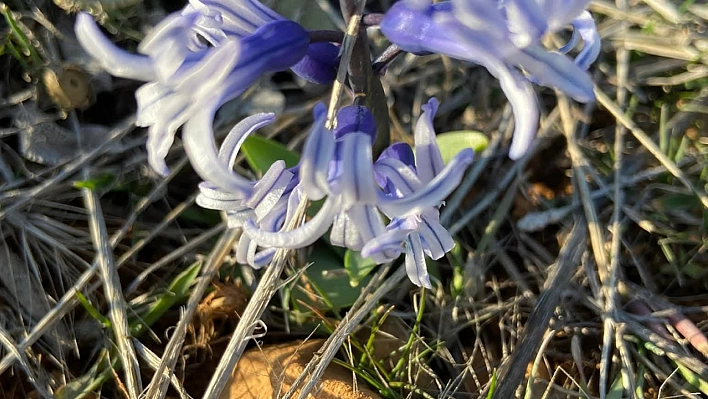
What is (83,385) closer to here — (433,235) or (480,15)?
A: (433,235)

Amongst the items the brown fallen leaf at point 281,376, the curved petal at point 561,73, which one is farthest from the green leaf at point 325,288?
the curved petal at point 561,73

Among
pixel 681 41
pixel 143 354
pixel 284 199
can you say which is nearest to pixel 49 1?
pixel 143 354

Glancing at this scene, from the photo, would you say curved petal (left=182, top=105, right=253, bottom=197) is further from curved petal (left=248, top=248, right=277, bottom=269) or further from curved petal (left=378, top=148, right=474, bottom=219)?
Result: curved petal (left=248, top=248, right=277, bottom=269)

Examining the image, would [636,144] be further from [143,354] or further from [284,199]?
[143,354]

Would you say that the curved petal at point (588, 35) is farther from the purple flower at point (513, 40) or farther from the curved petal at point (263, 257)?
the curved petal at point (263, 257)

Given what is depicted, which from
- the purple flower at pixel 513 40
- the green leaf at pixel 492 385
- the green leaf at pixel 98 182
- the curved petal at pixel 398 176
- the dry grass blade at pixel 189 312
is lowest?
the green leaf at pixel 492 385

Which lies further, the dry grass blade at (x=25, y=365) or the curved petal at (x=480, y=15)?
the dry grass blade at (x=25, y=365)
